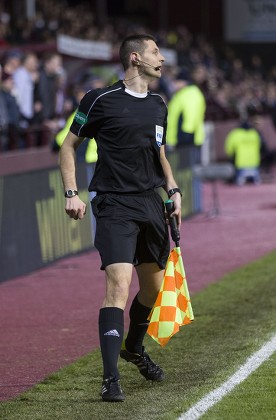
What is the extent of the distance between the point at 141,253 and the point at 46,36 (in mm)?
18938

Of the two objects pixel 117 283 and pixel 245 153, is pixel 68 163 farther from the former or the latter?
pixel 245 153

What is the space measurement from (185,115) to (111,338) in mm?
11802

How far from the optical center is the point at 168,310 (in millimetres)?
7004

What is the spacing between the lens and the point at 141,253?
6941mm

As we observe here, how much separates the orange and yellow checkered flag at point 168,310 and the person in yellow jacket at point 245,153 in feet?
56.3

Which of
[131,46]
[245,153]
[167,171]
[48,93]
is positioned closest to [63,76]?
[48,93]

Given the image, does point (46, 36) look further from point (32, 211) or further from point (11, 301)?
point (11, 301)

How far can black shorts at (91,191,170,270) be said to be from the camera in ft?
21.9

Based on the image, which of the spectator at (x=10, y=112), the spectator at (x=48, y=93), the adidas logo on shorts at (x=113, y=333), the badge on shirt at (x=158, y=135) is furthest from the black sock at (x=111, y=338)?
the spectator at (x=48, y=93)

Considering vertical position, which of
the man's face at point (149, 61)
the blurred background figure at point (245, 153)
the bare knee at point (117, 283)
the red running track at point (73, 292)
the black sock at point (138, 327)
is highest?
the man's face at point (149, 61)

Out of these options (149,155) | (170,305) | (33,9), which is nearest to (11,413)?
(170,305)

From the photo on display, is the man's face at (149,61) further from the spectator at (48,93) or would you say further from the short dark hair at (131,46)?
the spectator at (48,93)

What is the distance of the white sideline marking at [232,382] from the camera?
6.27 meters

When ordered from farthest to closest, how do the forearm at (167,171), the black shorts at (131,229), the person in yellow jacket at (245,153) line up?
the person in yellow jacket at (245,153)
the forearm at (167,171)
the black shorts at (131,229)
